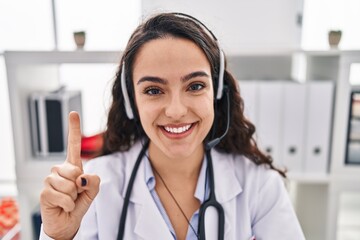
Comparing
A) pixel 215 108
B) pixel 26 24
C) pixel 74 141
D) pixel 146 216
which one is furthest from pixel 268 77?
pixel 26 24

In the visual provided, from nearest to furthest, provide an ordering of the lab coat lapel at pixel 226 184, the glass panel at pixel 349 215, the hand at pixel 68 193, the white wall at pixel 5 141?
1. the hand at pixel 68 193
2. the lab coat lapel at pixel 226 184
3. the glass panel at pixel 349 215
4. the white wall at pixel 5 141

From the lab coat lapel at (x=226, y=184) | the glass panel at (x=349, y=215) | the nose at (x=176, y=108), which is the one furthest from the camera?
the glass panel at (x=349, y=215)

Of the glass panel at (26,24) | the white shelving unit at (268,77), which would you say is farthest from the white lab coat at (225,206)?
the glass panel at (26,24)

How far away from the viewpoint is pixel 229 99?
3.63 feet

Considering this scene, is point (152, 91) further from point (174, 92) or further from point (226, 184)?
point (226, 184)

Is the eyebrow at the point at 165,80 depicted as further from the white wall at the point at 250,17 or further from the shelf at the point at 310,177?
the white wall at the point at 250,17

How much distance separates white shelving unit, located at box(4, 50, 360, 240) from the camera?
4.47 feet

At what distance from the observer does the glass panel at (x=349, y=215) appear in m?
1.70

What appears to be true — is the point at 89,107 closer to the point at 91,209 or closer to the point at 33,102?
the point at 33,102

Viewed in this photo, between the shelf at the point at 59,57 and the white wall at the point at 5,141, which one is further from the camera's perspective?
the white wall at the point at 5,141

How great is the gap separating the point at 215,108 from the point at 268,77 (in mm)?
764

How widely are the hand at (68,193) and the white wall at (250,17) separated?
1.22 metres

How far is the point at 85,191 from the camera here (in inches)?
31.4

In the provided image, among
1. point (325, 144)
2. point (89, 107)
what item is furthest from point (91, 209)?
point (89, 107)
